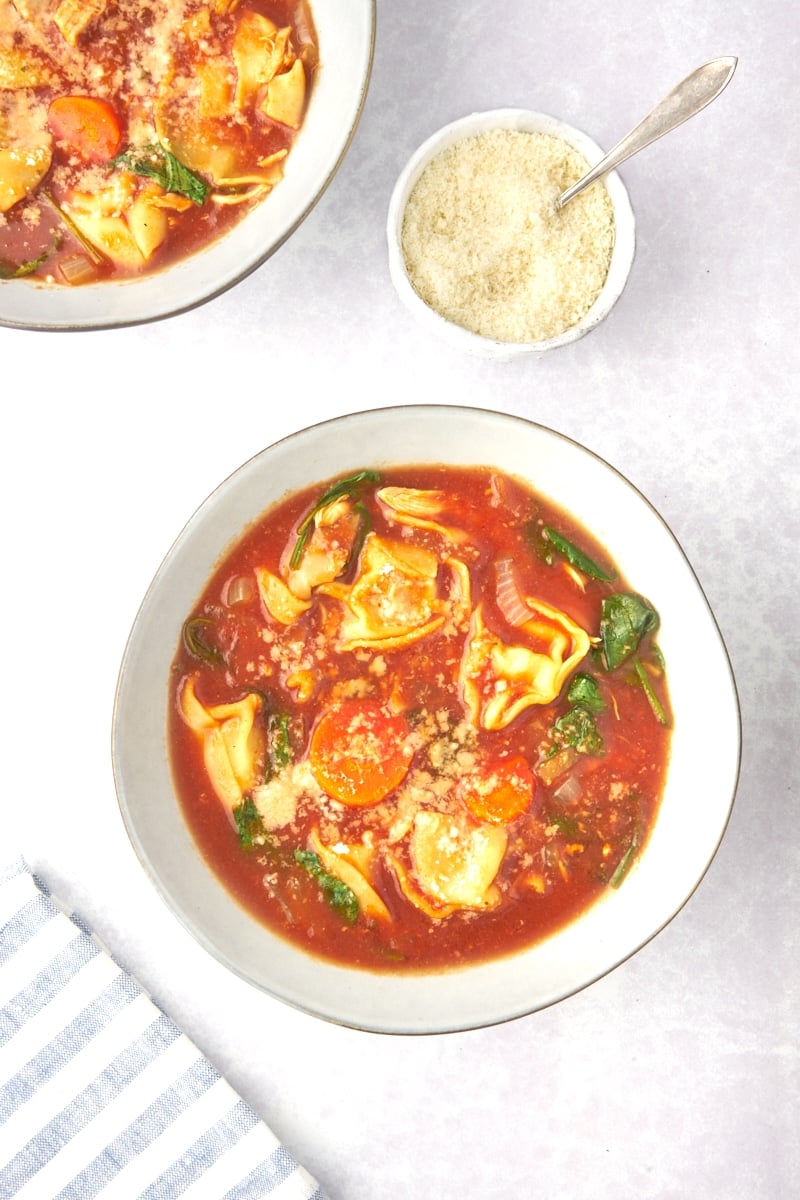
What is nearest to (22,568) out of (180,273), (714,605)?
(180,273)

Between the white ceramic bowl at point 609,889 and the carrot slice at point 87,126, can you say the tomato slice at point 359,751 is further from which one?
the carrot slice at point 87,126

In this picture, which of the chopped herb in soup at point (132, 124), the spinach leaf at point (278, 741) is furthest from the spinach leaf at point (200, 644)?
the chopped herb in soup at point (132, 124)

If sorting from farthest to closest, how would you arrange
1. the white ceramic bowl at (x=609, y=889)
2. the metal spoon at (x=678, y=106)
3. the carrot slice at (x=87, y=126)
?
the carrot slice at (x=87, y=126)
the metal spoon at (x=678, y=106)
the white ceramic bowl at (x=609, y=889)

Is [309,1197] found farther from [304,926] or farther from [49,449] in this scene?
[49,449]

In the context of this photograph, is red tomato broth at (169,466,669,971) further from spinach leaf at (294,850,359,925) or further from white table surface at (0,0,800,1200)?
white table surface at (0,0,800,1200)

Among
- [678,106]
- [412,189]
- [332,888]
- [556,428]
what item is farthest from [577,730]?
[678,106]
